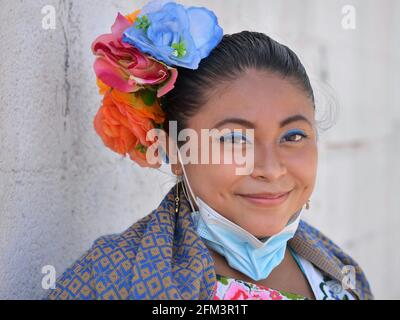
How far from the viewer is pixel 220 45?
5.75 ft

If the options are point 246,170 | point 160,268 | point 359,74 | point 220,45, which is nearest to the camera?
point 160,268

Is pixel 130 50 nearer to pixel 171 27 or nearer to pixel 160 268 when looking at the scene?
pixel 171 27

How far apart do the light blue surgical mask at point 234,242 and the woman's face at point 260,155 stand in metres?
0.02

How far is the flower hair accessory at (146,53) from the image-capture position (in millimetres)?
1631

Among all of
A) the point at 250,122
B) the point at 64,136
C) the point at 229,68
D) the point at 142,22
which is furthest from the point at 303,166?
the point at 64,136

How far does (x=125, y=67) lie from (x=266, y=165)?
18.2 inches

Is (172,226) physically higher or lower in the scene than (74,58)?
lower

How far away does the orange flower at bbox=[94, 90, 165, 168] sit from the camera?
175 centimetres

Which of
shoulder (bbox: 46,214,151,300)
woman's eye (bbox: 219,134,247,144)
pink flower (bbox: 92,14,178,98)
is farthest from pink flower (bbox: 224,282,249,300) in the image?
pink flower (bbox: 92,14,178,98)

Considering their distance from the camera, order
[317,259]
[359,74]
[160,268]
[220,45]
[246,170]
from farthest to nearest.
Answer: [359,74], [317,259], [220,45], [246,170], [160,268]

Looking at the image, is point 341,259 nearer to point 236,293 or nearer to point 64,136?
point 236,293
